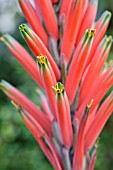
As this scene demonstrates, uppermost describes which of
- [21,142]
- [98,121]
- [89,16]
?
[21,142]

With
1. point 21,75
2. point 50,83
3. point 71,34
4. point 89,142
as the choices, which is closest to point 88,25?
point 71,34

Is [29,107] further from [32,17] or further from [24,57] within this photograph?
[32,17]

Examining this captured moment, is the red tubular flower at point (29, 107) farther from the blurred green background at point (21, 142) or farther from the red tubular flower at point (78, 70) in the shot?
the blurred green background at point (21, 142)

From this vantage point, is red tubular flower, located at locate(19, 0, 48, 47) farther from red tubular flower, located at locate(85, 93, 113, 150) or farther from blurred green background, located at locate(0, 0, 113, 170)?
blurred green background, located at locate(0, 0, 113, 170)

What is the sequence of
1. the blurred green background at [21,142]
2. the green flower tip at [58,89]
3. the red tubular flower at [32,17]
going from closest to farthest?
the green flower tip at [58,89] < the red tubular flower at [32,17] < the blurred green background at [21,142]

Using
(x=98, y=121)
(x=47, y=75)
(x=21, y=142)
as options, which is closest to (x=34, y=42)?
(x=47, y=75)

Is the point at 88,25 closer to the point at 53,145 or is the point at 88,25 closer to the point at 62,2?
the point at 62,2

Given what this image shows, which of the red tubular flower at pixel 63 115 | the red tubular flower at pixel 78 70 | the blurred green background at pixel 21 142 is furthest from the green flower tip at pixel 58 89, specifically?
the blurred green background at pixel 21 142

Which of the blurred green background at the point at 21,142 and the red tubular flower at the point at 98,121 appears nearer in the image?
the red tubular flower at the point at 98,121
